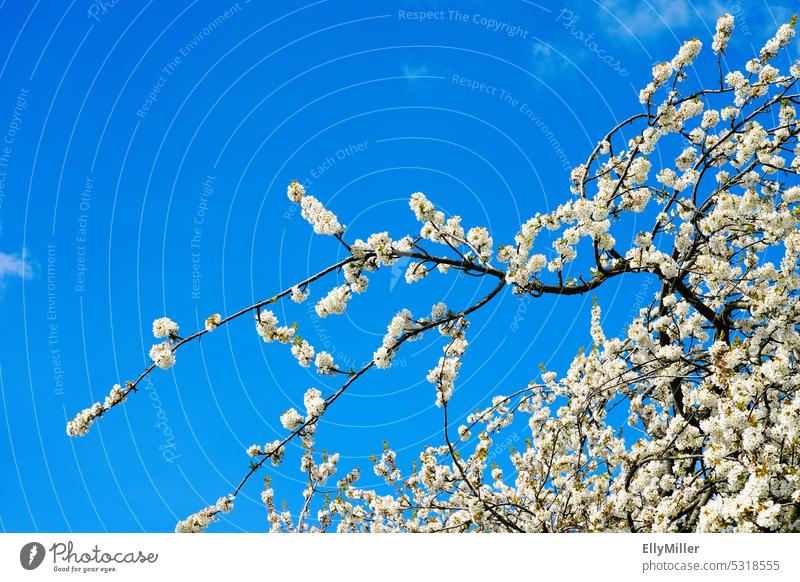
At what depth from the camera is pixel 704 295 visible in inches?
368

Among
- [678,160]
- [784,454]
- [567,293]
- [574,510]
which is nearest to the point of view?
[784,454]

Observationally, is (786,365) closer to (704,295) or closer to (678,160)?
(704,295)

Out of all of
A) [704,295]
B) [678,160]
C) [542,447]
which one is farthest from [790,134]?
[542,447]

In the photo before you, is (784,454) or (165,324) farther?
(165,324)

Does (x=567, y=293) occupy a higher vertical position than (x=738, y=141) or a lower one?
lower

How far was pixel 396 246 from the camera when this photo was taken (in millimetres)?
6809

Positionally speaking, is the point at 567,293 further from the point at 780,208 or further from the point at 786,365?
the point at 780,208

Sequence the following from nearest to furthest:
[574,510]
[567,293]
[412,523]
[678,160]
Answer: [567,293] → [574,510] → [678,160] → [412,523]

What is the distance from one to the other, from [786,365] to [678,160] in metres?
4.19

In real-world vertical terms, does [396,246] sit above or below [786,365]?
above

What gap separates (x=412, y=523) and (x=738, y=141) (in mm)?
7828
